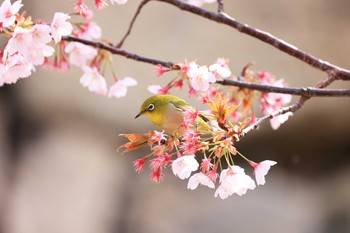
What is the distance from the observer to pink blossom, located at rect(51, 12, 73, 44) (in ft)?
3.40

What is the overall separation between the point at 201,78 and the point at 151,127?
174 centimetres

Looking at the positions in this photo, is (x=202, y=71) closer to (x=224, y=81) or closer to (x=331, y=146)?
(x=224, y=81)

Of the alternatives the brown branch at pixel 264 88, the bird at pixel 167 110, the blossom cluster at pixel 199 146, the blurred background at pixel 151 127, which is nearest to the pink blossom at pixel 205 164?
the blossom cluster at pixel 199 146

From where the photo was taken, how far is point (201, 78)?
1.07 meters

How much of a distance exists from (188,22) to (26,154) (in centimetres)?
103

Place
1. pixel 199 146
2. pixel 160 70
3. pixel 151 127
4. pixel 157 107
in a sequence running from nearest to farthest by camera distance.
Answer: pixel 199 146 → pixel 160 70 → pixel 157 107 → pixel 151 127

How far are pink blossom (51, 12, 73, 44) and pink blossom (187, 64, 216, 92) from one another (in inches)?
9.4

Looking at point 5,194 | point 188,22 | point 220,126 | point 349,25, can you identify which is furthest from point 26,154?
point 220,126

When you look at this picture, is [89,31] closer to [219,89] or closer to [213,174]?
[219,89]

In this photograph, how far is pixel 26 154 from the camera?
2932mm

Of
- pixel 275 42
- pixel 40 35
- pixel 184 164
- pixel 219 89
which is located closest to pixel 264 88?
pixel 275 42

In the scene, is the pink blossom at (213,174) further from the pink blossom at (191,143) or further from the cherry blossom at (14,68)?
the cherry blossom at (14,68)

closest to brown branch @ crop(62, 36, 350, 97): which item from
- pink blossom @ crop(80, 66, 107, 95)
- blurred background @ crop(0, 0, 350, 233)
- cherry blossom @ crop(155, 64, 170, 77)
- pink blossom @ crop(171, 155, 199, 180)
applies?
cherry blossom @ crop(155, 64, 170, 77)

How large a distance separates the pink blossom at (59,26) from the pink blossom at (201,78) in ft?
0.78
